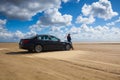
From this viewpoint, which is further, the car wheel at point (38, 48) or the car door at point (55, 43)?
the car door at point (55, 43)

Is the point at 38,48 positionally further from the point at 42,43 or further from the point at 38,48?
the point at 42,43

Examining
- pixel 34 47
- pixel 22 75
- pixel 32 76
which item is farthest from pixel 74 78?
pixel 34 47

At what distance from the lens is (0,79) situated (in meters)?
6.20

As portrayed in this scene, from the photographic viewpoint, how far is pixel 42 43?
17.8 metres

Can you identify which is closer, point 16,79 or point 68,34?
point 16,79

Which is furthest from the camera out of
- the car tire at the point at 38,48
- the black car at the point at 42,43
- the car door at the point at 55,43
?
the car door at the point at 55,43

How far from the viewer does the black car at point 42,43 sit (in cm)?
1723

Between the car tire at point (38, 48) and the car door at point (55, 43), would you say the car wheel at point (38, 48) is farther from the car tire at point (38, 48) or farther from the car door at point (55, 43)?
the car door at point (55, 43)

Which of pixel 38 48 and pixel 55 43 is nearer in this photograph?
pixel 38 48

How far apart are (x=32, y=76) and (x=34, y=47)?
10764mm

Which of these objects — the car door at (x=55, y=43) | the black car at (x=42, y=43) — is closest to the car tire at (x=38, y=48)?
the black car at (x=42, y=43)

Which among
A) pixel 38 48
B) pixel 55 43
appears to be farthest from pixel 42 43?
pixel 55 43

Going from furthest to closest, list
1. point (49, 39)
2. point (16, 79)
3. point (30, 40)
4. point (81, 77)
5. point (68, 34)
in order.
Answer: point (68, 34) → point (49, 39) → point (30, 40) → point (81, 77) → point (16, 79)

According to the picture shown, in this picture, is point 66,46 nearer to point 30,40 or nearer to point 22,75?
point 30,40
